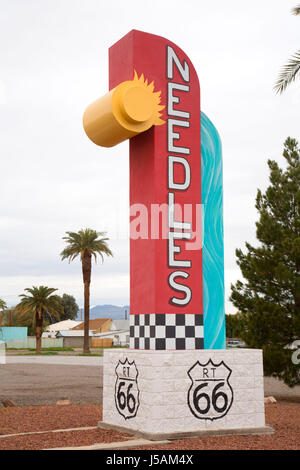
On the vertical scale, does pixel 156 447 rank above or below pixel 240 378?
below

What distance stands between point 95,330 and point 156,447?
87308 mm

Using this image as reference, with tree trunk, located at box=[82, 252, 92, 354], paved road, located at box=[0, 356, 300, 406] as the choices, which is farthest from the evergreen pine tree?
tree trunk, located at box=[82, 252, 92, 354]

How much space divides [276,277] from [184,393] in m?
8.84

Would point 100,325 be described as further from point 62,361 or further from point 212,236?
point 212,236

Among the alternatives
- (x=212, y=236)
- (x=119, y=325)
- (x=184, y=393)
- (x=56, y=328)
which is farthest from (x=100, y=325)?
(x=184, y=393)

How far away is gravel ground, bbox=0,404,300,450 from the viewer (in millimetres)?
8547

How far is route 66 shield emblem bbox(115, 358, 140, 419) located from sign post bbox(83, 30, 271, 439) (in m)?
0.02

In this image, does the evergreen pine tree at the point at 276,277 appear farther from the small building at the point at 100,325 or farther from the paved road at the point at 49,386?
the small building at the point at 100,325

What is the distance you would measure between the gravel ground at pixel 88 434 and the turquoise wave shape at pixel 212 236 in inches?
73.7

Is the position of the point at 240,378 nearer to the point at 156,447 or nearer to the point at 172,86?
the point at 156,447

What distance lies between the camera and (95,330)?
9425 cm

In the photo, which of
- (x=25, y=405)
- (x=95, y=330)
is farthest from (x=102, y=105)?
(x=95, y=330)

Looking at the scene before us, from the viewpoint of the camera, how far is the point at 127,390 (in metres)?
9.77

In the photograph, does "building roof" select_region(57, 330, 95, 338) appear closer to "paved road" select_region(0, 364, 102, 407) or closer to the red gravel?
"paved road" select_region(0, 364, 102, 407)
